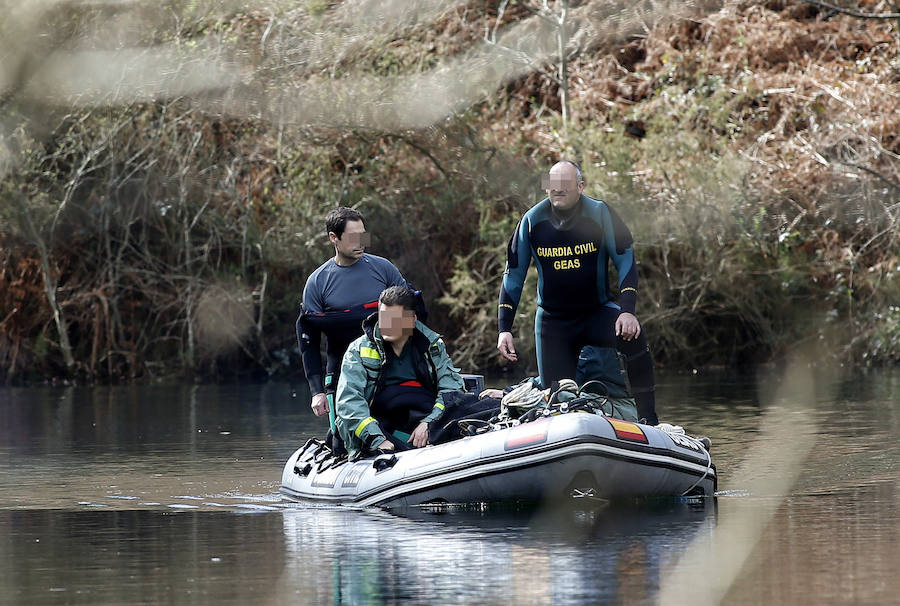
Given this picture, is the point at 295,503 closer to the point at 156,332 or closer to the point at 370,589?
the point at 370,589

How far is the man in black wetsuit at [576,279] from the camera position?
36.7ft

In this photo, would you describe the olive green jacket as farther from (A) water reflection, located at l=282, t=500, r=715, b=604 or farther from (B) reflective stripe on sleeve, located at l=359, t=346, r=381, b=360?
(A) water reflection, located at l=282, t=500, r=715, b=604

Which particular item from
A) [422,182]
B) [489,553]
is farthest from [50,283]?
[489,553]

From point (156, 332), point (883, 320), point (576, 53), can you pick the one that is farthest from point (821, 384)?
point (156, 332)

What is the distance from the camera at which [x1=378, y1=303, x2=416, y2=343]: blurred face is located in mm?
10234

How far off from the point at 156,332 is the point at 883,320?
11.8 m

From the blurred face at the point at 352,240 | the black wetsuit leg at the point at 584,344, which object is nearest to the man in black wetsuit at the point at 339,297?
the blurred face at the point at 352,240

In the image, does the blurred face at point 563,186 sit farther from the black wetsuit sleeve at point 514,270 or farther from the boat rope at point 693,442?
the boat rope at point 693,442

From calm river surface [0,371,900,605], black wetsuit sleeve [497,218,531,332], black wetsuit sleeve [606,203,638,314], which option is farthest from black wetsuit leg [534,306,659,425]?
calm river surface [0,371,900,605]

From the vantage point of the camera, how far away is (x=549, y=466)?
31.8 ft

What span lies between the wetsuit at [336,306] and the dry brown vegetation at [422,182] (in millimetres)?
13527

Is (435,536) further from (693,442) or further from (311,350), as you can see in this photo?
(311,350)

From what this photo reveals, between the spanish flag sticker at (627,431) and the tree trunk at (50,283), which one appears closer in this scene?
the spanish flag sticker at (627,431)

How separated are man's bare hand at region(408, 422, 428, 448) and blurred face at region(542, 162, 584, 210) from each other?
1.73m
